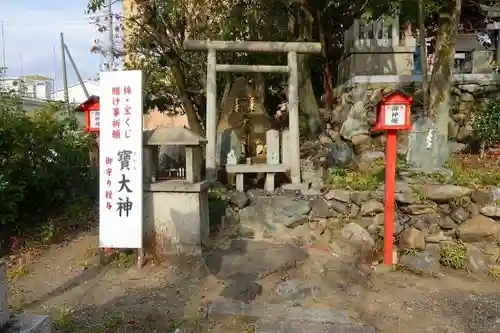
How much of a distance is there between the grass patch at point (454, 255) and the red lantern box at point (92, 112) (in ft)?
17.2

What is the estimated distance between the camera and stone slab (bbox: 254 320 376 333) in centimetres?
431

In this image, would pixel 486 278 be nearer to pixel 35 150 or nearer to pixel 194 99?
pixel 35 150

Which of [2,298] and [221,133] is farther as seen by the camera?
[221,133]

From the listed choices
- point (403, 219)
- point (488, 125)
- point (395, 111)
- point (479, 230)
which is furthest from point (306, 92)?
point (479, 230)

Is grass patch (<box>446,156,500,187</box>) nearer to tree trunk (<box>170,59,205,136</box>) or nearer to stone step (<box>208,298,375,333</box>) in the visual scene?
stone step (<box>208,298,375,333</box>)

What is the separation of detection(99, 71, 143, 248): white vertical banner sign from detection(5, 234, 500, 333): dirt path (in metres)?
0.59

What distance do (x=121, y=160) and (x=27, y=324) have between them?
2.99 metres

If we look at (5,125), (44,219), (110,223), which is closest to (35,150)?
(5,125)

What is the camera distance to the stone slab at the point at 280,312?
454cm

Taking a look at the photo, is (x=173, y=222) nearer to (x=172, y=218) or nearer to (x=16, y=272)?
(x=172, y=218)

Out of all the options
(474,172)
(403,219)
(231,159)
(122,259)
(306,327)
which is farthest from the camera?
(231,159)

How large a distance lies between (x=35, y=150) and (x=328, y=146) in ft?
18.5

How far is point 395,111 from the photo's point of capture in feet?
19.0

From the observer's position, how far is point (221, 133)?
27.4ft
